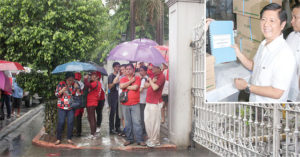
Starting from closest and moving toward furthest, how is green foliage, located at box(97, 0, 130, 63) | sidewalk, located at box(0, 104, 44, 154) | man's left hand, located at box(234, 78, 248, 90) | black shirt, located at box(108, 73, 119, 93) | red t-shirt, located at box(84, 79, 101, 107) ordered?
man's left hand, located at box(234, 78, 248, 90), sidewalk, located at box(0, 104, 44, 154), red t-shirt, located at box(84, 79, 101, 107), black shirt, located at box(108, 73, 119, 93), green foliage, located at box(97, 0, 130, 63)

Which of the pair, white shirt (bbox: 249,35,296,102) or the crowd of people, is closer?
white shirt (bbox: 249,35,296,102)

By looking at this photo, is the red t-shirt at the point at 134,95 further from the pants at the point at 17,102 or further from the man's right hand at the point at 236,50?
the pants at the point at 17,102

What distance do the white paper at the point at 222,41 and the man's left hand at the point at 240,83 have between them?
0.51 meters

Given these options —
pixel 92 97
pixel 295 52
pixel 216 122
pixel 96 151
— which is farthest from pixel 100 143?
pixel 295 52

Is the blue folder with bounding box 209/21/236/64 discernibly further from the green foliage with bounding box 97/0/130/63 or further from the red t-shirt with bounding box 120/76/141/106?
the green foliage with bounding box 97/0/130/63

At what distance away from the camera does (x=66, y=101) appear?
840 centimetres

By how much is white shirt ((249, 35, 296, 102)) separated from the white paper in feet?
1.42

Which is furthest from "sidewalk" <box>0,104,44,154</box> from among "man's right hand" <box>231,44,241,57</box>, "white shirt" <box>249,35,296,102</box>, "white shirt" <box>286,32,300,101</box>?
"white shirt" <box>286,32,300,101</box>

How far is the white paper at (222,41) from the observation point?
483 cm

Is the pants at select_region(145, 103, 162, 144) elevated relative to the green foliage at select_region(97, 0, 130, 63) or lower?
lower

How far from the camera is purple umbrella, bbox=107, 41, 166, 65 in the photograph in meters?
7.60

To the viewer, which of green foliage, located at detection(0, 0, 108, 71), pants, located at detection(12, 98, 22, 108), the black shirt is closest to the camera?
the black shirt

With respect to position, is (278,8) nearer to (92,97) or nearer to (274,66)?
(274,66)

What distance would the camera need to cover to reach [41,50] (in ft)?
38.2
